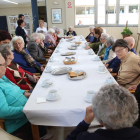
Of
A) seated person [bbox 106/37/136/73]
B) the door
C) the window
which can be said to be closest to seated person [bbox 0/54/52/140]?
seated person [bbox 106/37/136/73]

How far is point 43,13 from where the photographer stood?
12.7m

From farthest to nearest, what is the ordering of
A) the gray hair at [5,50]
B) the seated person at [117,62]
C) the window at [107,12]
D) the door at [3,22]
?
the door at [3,22], the window at [107,12], the seated person at [117,62], the gray hair at [5,50]

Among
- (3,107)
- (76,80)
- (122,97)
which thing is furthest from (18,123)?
(122,97)

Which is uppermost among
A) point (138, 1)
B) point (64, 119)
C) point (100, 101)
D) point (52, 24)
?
point (138, 1)

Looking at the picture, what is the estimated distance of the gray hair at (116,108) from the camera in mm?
797

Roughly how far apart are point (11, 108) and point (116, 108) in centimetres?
96

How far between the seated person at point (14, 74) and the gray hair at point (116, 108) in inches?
55.3

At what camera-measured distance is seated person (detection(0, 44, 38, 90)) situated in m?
1.94

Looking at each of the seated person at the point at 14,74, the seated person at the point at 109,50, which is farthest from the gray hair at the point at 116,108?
the seated person at the point at 109,50

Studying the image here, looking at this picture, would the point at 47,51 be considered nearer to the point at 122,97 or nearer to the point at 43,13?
the point at 122,97

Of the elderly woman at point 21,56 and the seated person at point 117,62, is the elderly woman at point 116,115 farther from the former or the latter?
the elderly woman at point 21,56

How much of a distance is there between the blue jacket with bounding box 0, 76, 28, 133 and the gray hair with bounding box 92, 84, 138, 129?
0.84 metres

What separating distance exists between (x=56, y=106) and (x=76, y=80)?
571 millimetres

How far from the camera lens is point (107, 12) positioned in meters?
8.02
